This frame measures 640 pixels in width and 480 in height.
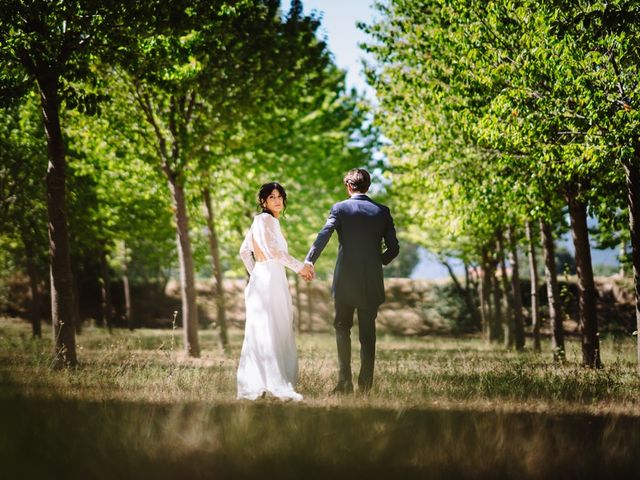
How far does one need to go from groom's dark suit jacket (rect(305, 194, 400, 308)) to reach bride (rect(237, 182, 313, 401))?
0.45 metres

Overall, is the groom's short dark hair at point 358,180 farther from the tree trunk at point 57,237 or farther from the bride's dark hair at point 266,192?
the tree trunk at point 57,237

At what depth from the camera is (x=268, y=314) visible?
6949mm

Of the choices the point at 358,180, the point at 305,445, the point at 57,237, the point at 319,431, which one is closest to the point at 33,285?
the point at 57,237

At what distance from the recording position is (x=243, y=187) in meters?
20.1

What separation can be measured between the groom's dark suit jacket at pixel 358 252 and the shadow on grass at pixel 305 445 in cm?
170

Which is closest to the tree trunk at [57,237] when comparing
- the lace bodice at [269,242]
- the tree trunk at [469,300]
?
the lace bodice at [269,242]

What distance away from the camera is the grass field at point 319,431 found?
4066 mm

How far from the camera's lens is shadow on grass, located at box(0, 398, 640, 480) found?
4.01 metres

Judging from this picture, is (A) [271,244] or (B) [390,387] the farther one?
→ (B) [390,387]

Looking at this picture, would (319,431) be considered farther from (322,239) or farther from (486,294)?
(486,294)

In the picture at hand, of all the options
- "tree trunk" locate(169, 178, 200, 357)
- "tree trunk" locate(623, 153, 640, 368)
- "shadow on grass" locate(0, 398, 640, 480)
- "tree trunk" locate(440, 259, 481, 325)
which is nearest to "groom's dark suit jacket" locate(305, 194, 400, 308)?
"shadow on grass" locate(0, 398, 640, 480)

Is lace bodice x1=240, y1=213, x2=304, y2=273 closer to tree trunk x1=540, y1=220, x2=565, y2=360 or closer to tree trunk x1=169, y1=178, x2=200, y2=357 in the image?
tree trunk x1=169, y1=178, x2=200, y2=357

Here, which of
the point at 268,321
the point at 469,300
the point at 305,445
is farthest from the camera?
the point at 469,300

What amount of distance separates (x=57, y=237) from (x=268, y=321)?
4.82 m
